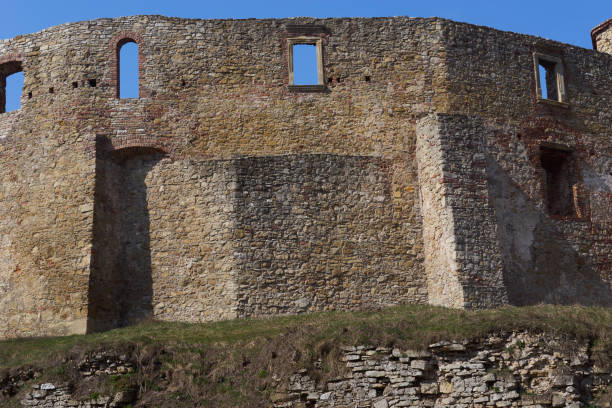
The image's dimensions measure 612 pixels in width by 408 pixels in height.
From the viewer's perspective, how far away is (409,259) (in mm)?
19875

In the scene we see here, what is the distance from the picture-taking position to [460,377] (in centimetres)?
1515

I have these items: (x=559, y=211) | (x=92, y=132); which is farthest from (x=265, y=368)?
(x=559, y=211)

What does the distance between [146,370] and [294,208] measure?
5.36 m

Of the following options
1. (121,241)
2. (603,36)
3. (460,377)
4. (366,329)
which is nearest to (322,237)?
(366,329)

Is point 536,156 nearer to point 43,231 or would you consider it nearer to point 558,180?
point 558,180

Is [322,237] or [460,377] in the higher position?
[322,237]

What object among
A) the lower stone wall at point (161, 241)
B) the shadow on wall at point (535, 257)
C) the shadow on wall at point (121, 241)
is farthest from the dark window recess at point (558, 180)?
the shadow on wall at point (121, 241)

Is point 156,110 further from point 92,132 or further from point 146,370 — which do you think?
point 146,370

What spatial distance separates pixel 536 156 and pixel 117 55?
10.0 metres

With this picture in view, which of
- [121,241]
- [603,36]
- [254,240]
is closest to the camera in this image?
[254,240]

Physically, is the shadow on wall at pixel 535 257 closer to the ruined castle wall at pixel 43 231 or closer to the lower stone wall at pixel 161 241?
the lower stone wall at pixel 161 241

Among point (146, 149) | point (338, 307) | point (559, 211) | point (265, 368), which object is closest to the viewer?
point (265, 368)

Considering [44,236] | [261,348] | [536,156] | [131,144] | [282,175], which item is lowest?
[261,348]

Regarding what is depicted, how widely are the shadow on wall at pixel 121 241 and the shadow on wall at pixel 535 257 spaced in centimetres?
765
